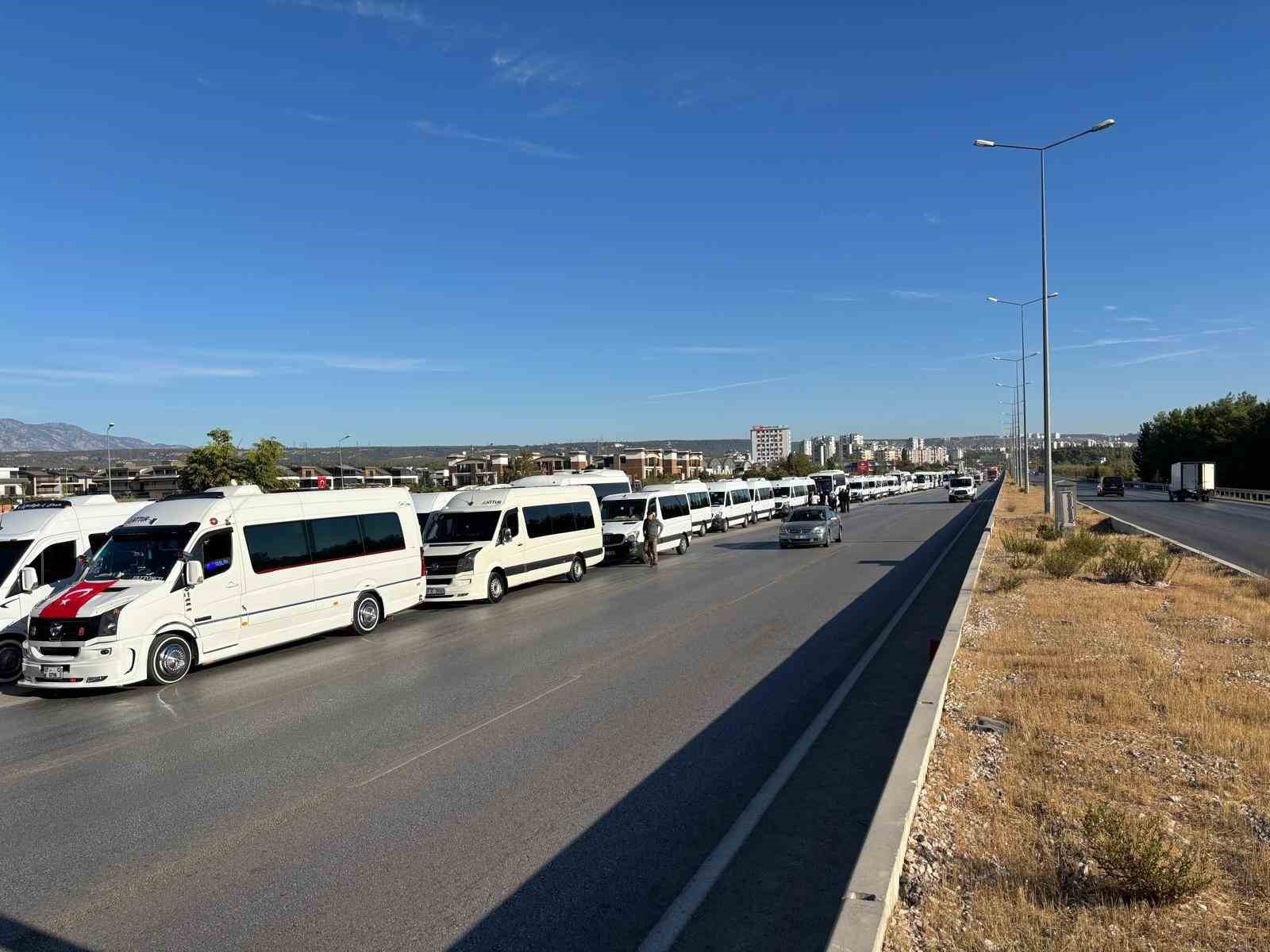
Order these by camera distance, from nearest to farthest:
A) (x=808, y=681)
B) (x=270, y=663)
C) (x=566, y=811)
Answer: (x=566, y=811) < (x=808, y=681) < (x=270, y=663)

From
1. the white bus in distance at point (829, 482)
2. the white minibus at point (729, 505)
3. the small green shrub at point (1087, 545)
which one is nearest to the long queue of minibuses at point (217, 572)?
the small green shrub at point (1087, 545)

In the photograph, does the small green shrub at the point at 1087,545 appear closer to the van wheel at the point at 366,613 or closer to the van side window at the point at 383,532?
the van side window at the point at 383,532

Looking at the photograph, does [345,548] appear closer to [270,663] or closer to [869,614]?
[270,663]

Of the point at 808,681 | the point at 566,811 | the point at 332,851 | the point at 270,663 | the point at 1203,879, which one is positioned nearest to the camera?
the point at 1203,879

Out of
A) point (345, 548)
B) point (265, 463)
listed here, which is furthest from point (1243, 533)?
point (265, 463)

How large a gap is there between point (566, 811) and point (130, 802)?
3.42 m

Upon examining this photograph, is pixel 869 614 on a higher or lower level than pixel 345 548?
lower

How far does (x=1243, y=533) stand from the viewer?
31031 millimetres

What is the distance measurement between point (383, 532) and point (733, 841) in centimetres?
1125

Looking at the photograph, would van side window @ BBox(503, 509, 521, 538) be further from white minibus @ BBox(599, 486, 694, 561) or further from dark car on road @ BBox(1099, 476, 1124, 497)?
dark car on road @ BBox(1099, 476, 1124, 497)

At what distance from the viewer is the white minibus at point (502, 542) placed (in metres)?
17.7

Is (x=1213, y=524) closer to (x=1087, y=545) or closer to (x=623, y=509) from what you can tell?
(x=1087, y=545)

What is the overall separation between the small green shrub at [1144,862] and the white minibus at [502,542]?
1409 cm

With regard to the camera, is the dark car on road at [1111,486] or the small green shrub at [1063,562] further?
the dark car on road at [1111,486]
